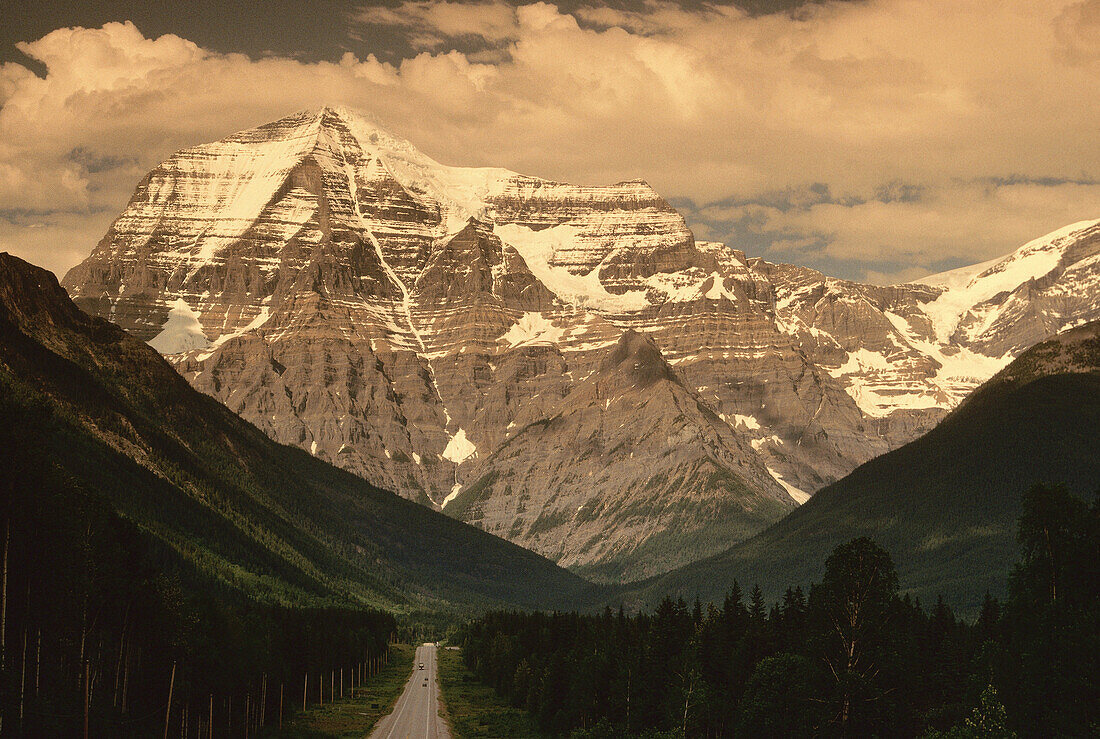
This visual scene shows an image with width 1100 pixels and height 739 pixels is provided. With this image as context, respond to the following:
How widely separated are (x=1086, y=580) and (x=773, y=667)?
32.3m

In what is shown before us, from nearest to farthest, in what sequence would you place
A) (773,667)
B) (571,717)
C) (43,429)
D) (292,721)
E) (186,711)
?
(43,429), (773,667), (186,711), (571,717), (292,721)

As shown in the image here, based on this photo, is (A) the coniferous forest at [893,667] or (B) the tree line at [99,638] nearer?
(A) the coniferous forest at [893,667]

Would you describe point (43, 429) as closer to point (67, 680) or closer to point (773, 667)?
point (67, 680)

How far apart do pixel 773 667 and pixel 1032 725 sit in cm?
3199

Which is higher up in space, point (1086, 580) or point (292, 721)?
point (1086, 580)

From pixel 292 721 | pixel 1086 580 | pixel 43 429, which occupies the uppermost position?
pixel 43 429

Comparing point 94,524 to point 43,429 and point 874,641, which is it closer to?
point 43,429

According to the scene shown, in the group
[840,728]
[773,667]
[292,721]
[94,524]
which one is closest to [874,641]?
[840,728]

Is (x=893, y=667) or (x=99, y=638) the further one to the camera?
(x=99, y=638)

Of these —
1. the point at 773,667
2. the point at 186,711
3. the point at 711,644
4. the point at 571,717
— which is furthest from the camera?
the point at 571,717

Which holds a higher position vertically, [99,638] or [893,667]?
[99,638]

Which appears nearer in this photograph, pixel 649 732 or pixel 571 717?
pixel 649 732

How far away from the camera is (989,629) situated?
508 ft

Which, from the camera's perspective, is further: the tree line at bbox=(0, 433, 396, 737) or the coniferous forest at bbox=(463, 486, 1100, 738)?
the tree line at bbox=(0, 433, 396, 737)
